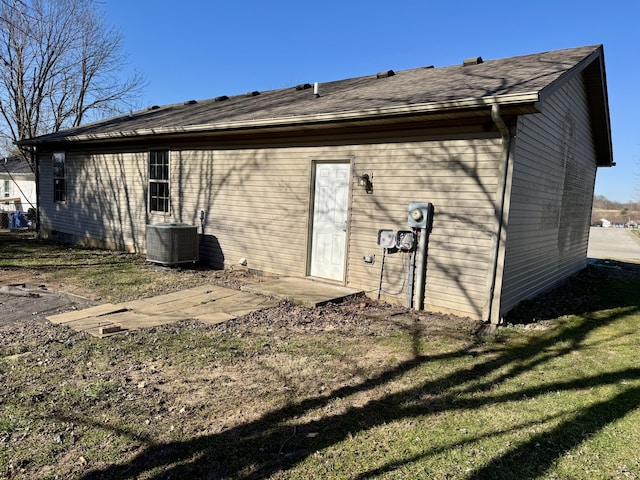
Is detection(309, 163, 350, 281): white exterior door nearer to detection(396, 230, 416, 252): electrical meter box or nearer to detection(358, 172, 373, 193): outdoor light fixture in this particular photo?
detection(358, 172, 373, 193): outdoor light fixture

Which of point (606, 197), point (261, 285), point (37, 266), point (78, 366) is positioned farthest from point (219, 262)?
point (606, 197)

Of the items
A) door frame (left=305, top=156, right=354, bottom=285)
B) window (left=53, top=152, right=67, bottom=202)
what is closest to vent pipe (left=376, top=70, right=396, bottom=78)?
door frame (left=305, top=156, right=354, bottom=285)

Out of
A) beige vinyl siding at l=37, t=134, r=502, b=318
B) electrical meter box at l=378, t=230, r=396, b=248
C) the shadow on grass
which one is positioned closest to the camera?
the shadow on grass

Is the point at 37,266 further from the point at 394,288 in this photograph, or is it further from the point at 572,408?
the point at 572,408

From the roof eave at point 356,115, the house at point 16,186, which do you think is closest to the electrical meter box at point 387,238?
the roof eave at point 356,115

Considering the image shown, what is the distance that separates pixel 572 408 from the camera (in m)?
3.28

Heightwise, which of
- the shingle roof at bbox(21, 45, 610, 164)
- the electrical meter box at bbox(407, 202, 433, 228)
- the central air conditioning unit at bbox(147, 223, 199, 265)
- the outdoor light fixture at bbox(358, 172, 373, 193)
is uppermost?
the shingle roof at bbox(21, 45, 610, 164)

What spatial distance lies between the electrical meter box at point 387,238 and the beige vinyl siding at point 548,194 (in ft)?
4.95

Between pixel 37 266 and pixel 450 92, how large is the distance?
27.5 feet

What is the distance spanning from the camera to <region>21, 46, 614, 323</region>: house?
549 cm

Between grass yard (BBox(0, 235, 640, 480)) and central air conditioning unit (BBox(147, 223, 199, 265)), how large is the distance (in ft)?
11.2

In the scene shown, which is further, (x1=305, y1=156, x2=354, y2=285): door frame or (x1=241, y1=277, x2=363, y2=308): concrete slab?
(x1=305, y1=156, x2=354, y2=285): door frame

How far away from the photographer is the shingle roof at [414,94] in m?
5.18

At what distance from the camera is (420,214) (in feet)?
19.2
